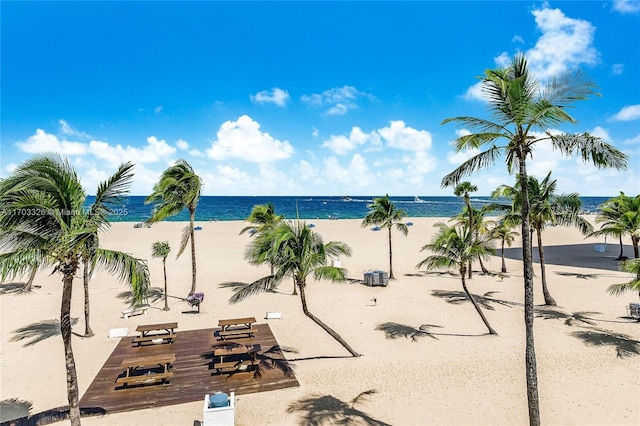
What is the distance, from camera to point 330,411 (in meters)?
9.20

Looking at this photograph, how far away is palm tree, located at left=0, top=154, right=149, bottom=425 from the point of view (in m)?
6.51

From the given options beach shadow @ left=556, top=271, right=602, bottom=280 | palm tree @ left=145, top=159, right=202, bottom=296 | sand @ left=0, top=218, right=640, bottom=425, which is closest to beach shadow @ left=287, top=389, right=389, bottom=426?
sand @ left=0, top=218, right=640, bottom=425

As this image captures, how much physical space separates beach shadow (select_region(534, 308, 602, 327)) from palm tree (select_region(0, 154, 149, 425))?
1666 centimetres

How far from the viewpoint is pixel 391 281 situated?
23.5 meters

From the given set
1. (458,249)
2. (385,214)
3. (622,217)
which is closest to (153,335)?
(458,249)

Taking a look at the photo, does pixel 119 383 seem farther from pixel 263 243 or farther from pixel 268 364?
pixel 263 243

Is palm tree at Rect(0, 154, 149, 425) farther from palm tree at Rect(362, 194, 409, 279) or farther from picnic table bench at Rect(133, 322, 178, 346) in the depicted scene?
palm tree at Rect(362, 194, 409, 279)

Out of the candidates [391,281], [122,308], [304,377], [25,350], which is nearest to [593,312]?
[391,281]

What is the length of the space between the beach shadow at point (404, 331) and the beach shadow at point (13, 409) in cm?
1137

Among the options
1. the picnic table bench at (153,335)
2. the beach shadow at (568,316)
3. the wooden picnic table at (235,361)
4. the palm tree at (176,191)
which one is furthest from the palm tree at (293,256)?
the beach shadow at (568,316)

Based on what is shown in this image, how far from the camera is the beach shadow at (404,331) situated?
47.0 feet

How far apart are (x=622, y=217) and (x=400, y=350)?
17.4 m

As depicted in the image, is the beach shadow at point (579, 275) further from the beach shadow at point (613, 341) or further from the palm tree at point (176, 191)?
the palm tree at point (176, 191)

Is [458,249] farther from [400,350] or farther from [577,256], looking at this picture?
[577,256]
